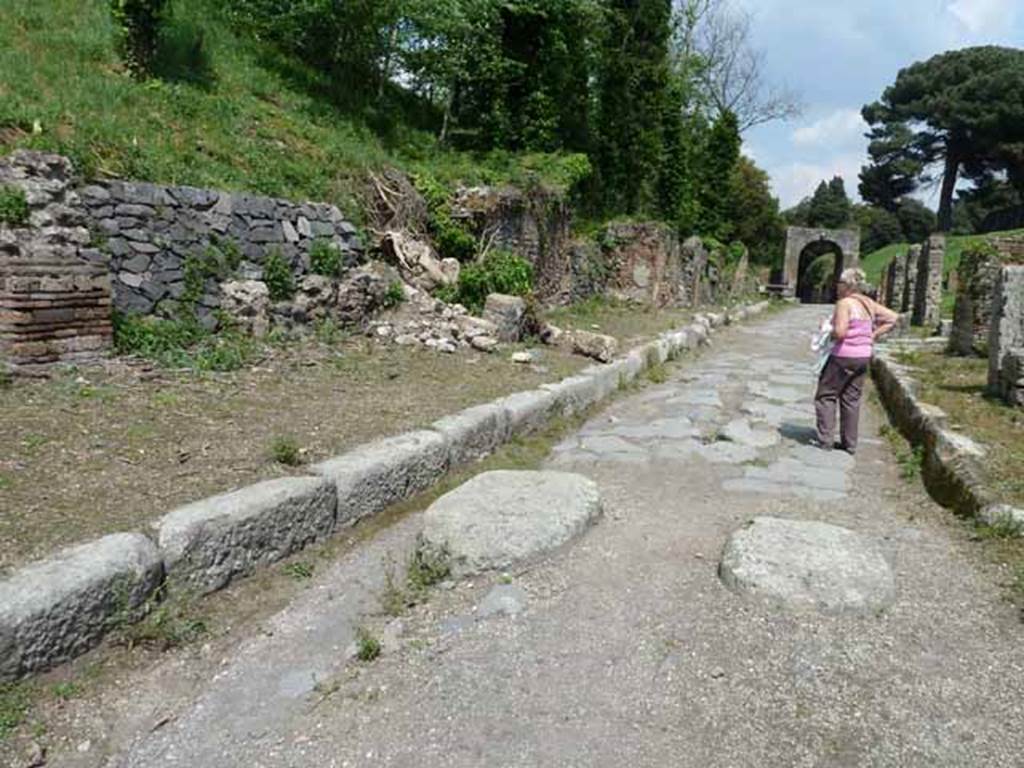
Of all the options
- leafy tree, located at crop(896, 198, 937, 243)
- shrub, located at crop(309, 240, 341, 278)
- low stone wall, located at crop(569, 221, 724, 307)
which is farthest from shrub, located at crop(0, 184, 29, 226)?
leafy tree, located at crop(896, 198, 937, 243)

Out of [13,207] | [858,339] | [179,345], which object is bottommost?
[179,345]

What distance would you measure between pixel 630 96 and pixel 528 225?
407 inches

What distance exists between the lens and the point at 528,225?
11945mm

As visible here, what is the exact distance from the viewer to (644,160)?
A: 20.8 metres

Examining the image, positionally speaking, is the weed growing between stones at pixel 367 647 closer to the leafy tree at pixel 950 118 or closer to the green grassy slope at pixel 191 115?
the green grassy slope at pixel 191 115

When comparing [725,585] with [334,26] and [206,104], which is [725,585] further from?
[334,26]

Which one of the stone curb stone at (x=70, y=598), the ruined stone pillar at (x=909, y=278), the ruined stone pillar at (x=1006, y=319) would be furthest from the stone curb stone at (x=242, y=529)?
the ruined stone pillar at (x=909, y=278)

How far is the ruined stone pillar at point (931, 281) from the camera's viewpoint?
16.1 metres

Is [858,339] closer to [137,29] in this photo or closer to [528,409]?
[528,409]

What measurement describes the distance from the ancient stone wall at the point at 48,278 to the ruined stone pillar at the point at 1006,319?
7.60 metres

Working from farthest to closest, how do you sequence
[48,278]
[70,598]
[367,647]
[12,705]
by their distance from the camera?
[48,278], [367,647], [70,598], [12,705]

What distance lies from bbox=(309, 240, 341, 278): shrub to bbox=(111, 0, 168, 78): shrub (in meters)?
3.84

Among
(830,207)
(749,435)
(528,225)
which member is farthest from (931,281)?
(830,207)

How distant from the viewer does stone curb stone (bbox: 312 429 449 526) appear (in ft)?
12.4
